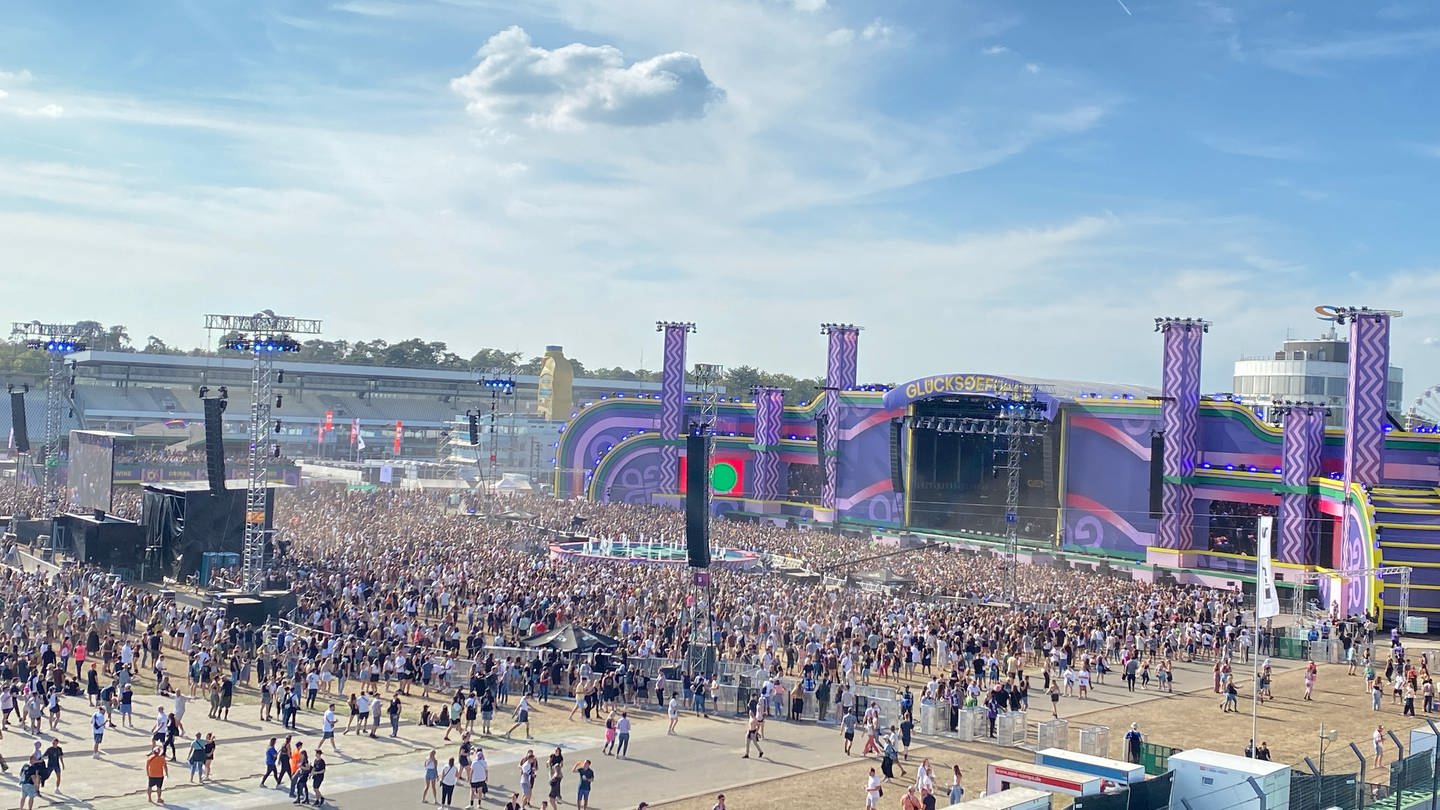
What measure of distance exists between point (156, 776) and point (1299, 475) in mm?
40678

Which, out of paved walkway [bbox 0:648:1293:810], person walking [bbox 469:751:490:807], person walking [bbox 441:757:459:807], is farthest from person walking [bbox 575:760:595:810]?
person walking [bbox 441:757:459:807]

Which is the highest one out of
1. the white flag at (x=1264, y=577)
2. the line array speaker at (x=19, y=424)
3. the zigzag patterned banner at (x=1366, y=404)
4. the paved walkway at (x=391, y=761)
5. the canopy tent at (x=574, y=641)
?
the zigzag patterned banner at (x=1366, y=404)

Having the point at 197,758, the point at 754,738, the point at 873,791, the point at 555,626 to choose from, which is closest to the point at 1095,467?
the point at 555,626

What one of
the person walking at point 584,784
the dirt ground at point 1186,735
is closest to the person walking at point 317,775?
the person walking at point 584,784

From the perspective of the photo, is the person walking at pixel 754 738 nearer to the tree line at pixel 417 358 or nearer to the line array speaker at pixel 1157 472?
the line array speaker at pixel 1157 472

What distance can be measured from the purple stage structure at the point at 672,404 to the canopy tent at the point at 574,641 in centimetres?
4137

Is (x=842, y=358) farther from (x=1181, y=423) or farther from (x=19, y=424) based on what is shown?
(x=19, y=424)

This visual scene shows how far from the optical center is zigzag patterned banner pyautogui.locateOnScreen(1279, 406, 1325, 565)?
46.0 meters

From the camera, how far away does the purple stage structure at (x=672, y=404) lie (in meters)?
70.2

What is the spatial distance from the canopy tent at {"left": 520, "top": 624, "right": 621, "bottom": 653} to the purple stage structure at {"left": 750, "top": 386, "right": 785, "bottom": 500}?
39.4 meters

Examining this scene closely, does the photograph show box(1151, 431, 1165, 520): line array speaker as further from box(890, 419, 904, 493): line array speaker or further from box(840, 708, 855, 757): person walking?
box(840, 708, 855, 757): person walking

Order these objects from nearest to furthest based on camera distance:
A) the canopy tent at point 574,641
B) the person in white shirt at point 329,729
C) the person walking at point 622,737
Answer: the person in white shirt at point 329,729, the person walking at point 622,737, the canopy tent at point 574,641

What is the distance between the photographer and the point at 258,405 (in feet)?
115

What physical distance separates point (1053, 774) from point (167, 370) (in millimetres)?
105382
